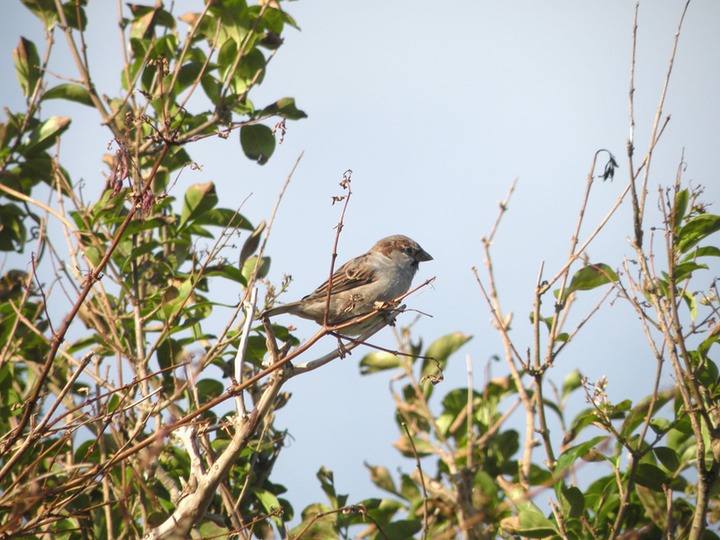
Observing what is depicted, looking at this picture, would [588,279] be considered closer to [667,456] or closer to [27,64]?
[667,456]

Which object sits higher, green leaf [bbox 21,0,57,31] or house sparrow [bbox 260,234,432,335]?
green leaf [bbox 21,0,57,31]

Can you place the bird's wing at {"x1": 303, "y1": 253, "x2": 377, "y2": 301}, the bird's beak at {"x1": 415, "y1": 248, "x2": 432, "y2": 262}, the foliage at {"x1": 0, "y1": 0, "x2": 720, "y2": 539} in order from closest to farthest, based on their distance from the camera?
the foliage at {"x1": 0, "y1": 0, "x2": 720, "y2": 539} < the bird's wing at {"x1": 303, "y1": 253, "x2": 377, "y2": 301} < the bird's beak at {"x1": 415, "y1": 248, "x2": 432, "y2": 262}

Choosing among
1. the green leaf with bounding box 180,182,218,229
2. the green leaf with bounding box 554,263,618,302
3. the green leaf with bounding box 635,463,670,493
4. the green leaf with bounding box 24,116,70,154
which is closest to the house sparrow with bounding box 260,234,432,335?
the green leaf with bounding box 180,182,218,229

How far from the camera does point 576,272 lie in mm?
3621

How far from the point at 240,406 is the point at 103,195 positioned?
2032 millimetres

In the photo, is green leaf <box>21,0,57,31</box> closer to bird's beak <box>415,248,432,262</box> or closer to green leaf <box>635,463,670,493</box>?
bird's beak <box>415,248,432,262</box>

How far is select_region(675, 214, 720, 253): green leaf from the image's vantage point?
3.38 m

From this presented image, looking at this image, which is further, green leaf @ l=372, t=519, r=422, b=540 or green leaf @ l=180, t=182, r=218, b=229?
green leaf @ l=180, t=182, r=218, b=229

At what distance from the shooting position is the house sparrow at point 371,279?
4.66 meters

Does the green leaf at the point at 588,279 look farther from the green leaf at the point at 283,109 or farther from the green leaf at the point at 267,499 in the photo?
the green leaf at the point at 283,109

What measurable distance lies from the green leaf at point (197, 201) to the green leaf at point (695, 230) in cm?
207

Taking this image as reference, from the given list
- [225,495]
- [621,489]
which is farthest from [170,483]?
[621,489]

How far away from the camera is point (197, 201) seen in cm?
387

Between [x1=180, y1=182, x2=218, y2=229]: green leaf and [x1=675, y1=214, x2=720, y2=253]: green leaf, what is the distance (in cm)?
207
